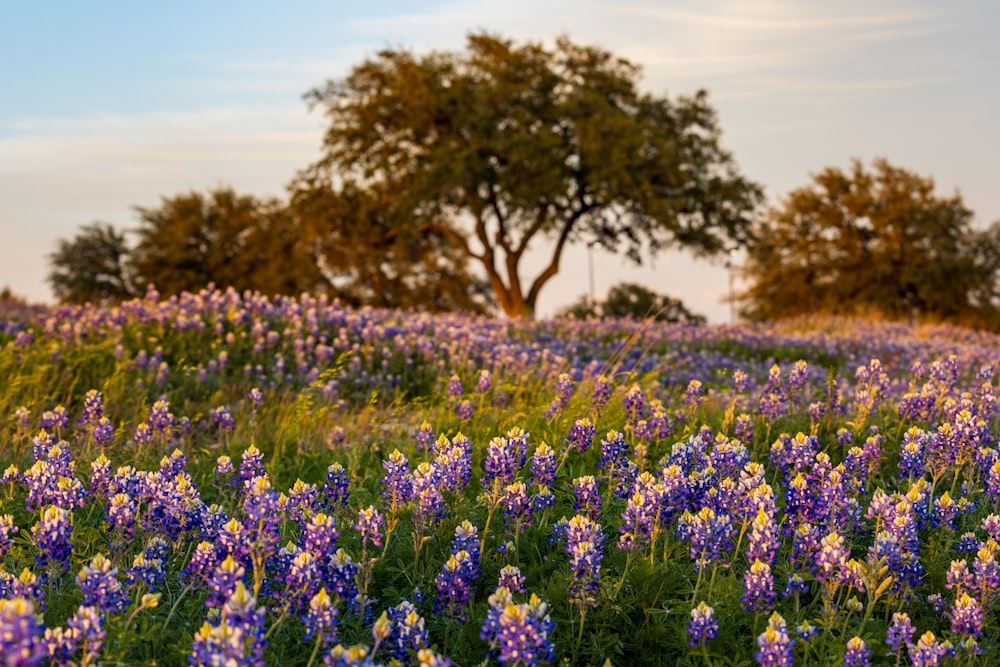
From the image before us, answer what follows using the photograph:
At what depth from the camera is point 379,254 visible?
4984 centimetres

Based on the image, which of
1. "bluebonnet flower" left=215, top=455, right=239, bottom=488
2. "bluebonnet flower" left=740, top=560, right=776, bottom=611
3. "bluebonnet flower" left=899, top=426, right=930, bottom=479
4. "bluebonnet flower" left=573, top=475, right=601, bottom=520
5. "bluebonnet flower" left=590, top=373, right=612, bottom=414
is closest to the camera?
"bluebonnet flower" left=740, top=560, right=776, bottom=611

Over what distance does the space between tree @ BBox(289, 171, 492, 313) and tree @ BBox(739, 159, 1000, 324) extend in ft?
55.6

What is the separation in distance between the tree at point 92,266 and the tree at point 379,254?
20.2 m

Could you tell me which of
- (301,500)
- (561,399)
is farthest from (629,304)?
(301,500)

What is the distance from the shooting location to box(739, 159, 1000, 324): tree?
179 ft

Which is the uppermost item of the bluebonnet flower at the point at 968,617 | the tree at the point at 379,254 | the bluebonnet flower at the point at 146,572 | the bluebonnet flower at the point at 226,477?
the tree at the point at 379,254

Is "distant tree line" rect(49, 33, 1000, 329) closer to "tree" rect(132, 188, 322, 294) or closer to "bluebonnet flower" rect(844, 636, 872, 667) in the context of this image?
"tree" rect(132, 188, 322, 294)

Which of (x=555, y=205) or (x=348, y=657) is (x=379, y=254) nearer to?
(x=555, y=205)

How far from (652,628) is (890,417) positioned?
4.64 meters

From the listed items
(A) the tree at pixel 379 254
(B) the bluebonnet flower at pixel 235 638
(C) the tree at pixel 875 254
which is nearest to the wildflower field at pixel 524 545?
(B) the bluebonnet flower at pixel 235 638

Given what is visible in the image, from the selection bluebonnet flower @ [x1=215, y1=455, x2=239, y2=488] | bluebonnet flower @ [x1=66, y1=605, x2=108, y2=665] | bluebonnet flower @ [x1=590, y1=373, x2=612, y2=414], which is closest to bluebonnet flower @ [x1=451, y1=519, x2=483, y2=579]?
bluebonnet flower @ [x1=66, y1=605, x2=108, y2=665]

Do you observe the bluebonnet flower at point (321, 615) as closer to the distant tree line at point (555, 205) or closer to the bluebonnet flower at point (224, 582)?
the bluebonnet flower at point (224, 582)

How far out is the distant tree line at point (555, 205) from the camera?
4028cm

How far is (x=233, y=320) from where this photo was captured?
13.3 m
